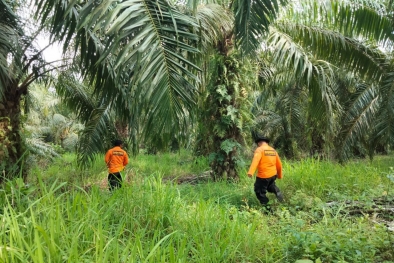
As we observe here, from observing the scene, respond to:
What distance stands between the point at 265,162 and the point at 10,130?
12.2ft

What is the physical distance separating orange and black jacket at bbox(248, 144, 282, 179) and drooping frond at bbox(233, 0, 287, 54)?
221 cm

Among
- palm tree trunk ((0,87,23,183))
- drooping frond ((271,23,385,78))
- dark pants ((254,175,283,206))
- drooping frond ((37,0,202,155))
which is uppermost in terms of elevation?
drooping frond ((271,23,385,78))

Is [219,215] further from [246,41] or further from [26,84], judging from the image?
[26,84]

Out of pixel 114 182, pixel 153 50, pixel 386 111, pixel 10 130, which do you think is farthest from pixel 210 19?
pixel 386 111

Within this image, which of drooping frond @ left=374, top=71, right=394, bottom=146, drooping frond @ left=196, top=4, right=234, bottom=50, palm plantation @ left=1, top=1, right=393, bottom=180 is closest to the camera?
palm plantation @ left=1, top=1, right=393, bottom=180

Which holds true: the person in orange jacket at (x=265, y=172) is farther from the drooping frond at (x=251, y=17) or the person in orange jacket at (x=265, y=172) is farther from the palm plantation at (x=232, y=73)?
the drooping frond at (x=251, y=17)

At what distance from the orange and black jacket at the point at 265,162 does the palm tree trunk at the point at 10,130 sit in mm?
3368

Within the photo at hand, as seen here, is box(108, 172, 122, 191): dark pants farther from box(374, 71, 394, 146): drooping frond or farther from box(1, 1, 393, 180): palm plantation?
box(374, 71, 394, 146): drooping frond

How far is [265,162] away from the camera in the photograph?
5.62 metres

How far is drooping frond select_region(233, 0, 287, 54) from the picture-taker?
2.97m

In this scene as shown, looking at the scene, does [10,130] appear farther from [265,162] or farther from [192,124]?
[265,162]

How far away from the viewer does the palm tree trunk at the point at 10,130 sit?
4.64 m

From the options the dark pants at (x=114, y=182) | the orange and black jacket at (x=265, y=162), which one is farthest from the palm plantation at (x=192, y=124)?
the orange and black jacket at (x=265, y=162)

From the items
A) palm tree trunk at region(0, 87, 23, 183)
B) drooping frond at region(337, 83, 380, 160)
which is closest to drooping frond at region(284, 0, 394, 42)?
drooping frond at region(337, 83, 380, 160)
